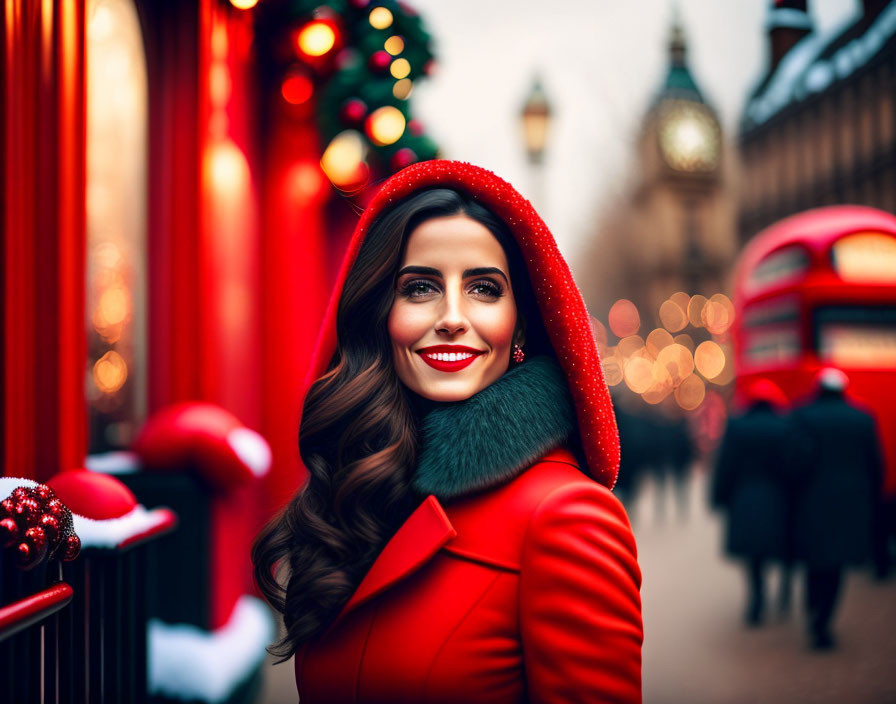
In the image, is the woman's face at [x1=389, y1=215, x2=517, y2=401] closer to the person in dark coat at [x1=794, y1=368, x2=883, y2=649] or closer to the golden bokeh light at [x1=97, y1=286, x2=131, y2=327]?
the golden bokeh light at [x1=97, y1=286, x2=131, y2=327]

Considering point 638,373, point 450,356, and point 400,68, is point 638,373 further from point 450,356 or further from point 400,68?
point 450,356

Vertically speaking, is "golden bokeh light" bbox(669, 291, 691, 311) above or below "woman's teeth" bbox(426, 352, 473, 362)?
below

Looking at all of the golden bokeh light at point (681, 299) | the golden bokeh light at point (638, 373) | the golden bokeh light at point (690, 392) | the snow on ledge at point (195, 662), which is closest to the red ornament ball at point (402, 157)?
the snow on ledge at point (195, 662)

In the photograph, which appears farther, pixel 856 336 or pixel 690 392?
pixel 690 392

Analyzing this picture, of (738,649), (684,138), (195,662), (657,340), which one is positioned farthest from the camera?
(657,340)

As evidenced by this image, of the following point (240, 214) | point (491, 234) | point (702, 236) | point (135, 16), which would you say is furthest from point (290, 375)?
point (702, 236)

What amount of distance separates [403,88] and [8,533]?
435cm

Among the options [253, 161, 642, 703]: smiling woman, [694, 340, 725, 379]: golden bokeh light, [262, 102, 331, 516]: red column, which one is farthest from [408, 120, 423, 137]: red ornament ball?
[694, 340, 725, 379]: golden bokeh light

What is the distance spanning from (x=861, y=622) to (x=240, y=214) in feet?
19.6

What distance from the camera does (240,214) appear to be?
5492 millimetres

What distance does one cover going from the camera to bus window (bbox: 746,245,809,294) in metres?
7.61

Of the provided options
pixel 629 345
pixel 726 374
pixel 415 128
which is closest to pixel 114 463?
pixel 415 128

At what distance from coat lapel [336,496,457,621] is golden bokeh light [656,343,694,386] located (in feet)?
99.3

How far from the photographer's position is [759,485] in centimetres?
586
